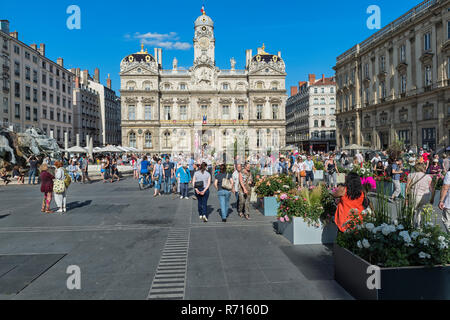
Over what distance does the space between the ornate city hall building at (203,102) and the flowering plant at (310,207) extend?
49.2m

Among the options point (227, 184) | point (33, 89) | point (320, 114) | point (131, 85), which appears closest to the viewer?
point (227, 184)

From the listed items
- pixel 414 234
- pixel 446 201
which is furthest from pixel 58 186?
pixel 446 201

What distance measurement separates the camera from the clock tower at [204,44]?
56853 mm

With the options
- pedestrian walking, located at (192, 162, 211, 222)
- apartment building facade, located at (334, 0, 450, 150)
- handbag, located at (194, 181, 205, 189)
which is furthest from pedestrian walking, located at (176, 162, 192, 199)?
apartment building facade, located at (334, 0, 450, 150)

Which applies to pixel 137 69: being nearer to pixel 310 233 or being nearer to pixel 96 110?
pixel 96 110

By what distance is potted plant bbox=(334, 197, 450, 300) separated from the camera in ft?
12.6

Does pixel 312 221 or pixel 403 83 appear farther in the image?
pixel 403 83

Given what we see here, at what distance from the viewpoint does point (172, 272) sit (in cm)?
538

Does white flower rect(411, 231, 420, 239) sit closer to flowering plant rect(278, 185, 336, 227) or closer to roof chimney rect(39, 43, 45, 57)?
flowering plant rect(278, 185, 336, 227)

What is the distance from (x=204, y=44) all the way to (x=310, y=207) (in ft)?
180

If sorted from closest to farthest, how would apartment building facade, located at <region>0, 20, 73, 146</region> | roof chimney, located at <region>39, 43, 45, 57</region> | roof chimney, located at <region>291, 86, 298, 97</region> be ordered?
apartment building facade, located at <region>0, 20, 73, 146</region> → roof chimney, located at <region>39, 43, 45, 57</region> → roof chimney, located at <region>291, 86, 298, 97</region>

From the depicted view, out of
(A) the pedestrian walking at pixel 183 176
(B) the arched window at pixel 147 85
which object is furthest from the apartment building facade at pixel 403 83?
(B) the arched window at pixel 147 85

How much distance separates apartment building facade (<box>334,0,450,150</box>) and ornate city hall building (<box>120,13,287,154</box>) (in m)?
13.7

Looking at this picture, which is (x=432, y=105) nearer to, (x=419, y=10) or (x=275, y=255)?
(x=419, y=10)
